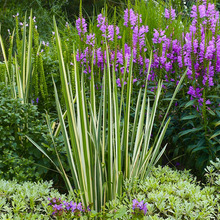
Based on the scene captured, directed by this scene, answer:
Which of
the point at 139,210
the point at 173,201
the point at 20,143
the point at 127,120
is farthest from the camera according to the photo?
the point at 20,143

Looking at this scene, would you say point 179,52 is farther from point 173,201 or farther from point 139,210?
point 139,210

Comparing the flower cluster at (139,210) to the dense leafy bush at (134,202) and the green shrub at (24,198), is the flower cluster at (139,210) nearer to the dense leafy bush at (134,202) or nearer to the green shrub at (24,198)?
the dense leafy bush at (134,202)

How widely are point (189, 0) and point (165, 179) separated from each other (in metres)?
6.55

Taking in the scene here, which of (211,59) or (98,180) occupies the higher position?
(211,59)

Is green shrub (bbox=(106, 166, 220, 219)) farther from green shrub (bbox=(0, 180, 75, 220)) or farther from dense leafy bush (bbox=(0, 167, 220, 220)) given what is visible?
green shrub (bbox=(0, 180, 75, 220))

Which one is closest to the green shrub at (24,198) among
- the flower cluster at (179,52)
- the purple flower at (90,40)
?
the flower cluster at (179,52)

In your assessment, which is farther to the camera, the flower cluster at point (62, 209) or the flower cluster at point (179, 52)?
the flower cluster at point (179, 52)

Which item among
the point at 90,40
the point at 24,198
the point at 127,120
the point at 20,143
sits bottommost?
the point at 20,143

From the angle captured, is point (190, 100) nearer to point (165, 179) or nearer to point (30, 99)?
point (165, 179)

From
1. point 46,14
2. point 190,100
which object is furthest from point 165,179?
point 46,14

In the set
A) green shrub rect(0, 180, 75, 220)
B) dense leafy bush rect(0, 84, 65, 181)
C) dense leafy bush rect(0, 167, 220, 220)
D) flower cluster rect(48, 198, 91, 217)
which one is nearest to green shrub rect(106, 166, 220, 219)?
dense leafy bush rect(0, 167, 220, 220)

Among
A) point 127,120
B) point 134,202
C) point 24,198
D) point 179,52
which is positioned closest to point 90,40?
point 179,52

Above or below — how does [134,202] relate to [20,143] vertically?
above

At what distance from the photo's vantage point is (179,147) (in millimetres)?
2861
